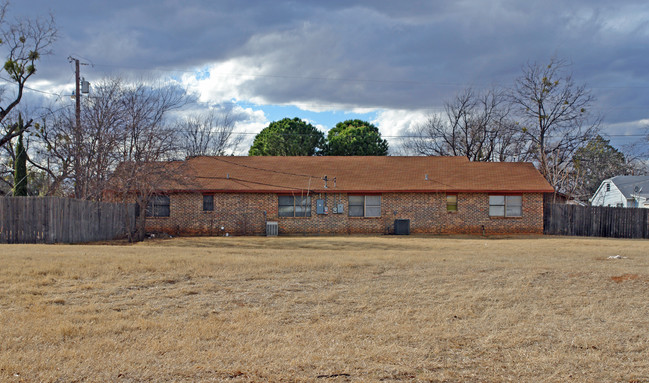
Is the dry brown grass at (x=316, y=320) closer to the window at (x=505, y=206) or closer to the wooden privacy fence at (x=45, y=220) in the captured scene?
the wooden privacy fence at (x=45, y=220)

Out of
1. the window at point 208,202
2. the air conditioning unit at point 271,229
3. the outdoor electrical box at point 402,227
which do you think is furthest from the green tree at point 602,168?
the window at point 208,202

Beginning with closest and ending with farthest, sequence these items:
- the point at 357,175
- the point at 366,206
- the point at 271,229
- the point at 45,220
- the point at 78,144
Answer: the point at 45,220
the point at 78,144
the point at 271,229
the point at 366,206
the point at 357,175

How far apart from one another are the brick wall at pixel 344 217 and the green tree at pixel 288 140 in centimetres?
2085

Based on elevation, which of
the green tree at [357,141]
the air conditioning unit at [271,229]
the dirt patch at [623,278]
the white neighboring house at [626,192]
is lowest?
the dirt patch at [623,278]

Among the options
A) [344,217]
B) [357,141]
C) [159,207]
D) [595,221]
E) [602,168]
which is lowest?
[595,221]

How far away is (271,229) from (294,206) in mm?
2009

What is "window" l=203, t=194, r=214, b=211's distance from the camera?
30828 millimetres

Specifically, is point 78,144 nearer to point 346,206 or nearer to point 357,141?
point 346,206

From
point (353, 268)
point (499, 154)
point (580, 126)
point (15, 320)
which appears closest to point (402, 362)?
point (15, 320)

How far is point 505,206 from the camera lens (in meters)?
31.3

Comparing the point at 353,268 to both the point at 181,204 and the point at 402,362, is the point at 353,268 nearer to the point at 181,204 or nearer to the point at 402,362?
the point at 402,362

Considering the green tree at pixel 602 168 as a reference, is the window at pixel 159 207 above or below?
below

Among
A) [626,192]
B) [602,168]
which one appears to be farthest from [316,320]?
[602,168]

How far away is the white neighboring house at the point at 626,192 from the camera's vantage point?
41844mm
